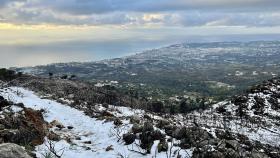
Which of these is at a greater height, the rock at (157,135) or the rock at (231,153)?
the rock at (157,135)

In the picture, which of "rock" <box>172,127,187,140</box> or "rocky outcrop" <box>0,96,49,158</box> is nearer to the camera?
"rocky outcrop" <box>0,96,49,158</box>

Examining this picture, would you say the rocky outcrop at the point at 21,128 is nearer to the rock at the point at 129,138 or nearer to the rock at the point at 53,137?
A: the rock at the point at 53,137

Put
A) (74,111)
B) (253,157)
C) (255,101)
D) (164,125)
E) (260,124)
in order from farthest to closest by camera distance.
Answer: (255,101) < (260,124) < (74,111) < (164,125) < (253,157)

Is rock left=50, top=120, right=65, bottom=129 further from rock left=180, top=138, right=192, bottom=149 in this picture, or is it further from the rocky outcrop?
rock left=180, top=138, right=192, bottom=149

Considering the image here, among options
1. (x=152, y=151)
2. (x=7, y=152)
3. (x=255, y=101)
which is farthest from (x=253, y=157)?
(x=255, y=101)

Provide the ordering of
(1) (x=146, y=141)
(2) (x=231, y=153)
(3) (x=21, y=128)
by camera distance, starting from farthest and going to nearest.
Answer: (3) (x=21, y=128), (1) (x=146, y=141), (2) (x=231, y=153)

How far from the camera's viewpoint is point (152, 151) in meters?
24.4

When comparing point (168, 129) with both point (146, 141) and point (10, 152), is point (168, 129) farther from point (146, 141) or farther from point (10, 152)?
point (10, 152)

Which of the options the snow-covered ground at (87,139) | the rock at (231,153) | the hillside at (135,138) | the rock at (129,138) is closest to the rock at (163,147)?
the hillside at (135,138)

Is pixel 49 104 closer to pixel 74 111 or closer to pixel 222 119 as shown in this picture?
pixel 74 111

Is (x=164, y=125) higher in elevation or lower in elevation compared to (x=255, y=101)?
higher

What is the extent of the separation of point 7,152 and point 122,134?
11100 millimetres

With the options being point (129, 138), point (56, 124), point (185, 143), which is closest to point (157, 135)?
point (129, 138)

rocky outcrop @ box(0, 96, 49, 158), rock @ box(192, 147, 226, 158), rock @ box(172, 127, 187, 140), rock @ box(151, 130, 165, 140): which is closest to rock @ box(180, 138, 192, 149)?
rock @ box(172, 127, 187, 140)
